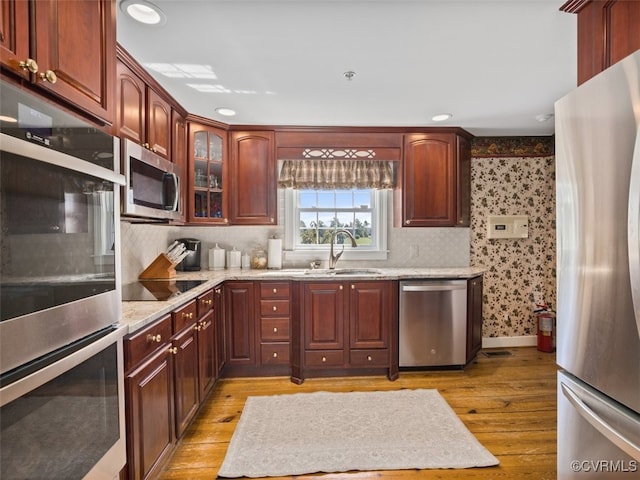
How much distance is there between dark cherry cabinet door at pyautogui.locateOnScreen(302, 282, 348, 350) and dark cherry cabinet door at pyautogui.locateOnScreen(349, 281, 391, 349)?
0.09m

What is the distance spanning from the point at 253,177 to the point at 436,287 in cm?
204

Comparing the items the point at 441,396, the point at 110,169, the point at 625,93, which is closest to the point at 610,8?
the point at 625,93

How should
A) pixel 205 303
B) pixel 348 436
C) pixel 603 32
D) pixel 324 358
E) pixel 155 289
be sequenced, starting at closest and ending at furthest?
pixel 603 32 < pixel 348 436 < pixel 155 289 < pixel 205 303 < pixel 324 358

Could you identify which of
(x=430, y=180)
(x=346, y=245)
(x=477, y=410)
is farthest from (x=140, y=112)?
(x=477, y=410)

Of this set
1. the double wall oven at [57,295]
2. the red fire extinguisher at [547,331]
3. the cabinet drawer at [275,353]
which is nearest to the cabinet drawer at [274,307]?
the cabinet drawer at [275,353]

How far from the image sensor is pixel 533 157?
144 inches

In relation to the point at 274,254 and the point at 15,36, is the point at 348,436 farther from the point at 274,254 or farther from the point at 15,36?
the point at 15,36

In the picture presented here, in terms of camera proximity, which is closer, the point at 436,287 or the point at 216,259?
the point at 436,287

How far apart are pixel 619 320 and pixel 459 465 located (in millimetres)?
1320

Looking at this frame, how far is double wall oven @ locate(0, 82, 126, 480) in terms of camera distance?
0.79m

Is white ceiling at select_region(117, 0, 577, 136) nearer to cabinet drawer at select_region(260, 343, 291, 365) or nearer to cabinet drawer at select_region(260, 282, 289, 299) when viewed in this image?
cabinet drawer at select_region(260, 282, 289, 299)

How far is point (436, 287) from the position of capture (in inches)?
117

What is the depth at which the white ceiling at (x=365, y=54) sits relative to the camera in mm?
1580

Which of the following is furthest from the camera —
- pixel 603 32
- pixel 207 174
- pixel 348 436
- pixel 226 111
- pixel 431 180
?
pixel 431 180
